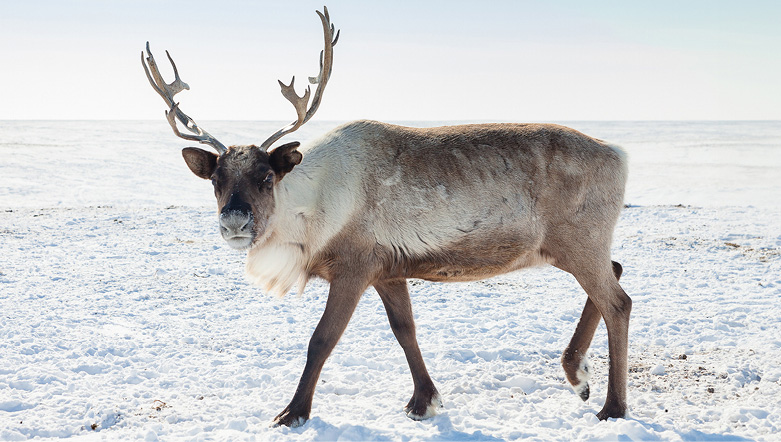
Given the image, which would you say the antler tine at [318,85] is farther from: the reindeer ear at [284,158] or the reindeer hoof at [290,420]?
the reindeer hoof at [290,420]

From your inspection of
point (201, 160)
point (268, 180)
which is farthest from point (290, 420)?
point (201, 160)

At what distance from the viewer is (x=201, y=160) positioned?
4.86 metres

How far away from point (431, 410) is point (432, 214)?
140cm

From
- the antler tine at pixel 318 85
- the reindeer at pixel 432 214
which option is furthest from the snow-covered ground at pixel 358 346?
the antler tine at pixel 318 85

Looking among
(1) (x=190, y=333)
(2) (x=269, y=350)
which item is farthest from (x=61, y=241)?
(2) (x=269, y=350)

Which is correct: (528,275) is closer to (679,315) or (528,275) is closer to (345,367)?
(679,315)

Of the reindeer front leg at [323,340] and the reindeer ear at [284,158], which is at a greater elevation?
the reindeer ear at [284,158]

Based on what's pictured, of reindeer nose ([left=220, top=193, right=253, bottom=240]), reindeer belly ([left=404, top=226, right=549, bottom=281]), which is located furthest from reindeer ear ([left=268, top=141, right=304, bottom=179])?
reindeer belly ([left=404, top=226, right=549, bottom=281])

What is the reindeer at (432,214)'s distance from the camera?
Answer: 475cm

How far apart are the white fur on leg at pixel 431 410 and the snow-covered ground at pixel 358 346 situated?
3.0 inches

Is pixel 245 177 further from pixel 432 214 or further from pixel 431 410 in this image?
pixel 431 410

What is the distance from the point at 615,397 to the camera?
4781mm

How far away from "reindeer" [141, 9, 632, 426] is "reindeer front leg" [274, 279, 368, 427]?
1 centimetres

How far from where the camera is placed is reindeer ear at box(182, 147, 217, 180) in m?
4.80
